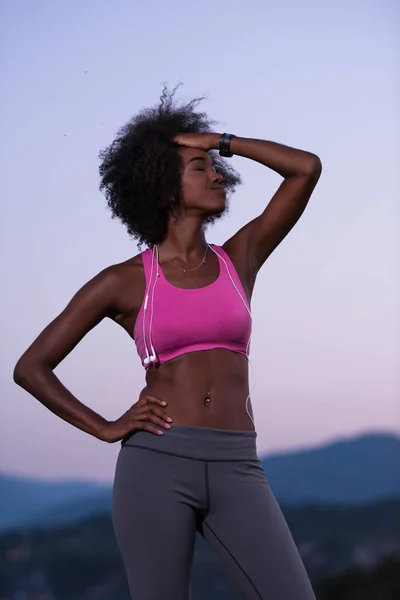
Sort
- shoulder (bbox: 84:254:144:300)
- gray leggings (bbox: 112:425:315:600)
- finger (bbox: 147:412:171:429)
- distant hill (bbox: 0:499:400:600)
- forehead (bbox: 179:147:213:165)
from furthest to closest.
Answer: distant hill (bbox: 0:499:400:600) < forehead (bbox: 179:147:213:165) < shoulder (bbox: 84:254:144:300) < finger (bbox: 147:412:171:429) < gray leggings (bbox: 112:425:315:600)

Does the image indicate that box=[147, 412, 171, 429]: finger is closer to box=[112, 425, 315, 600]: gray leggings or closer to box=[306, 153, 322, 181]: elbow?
box=[112, 425, 315, 600]: gray leggings

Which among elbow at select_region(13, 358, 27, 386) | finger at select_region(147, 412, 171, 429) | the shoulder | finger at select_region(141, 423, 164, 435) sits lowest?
finger at select_region(141, 423, 164, 435)

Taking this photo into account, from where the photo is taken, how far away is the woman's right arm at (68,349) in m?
2.50

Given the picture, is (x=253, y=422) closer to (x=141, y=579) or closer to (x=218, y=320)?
(x=218, y=320)

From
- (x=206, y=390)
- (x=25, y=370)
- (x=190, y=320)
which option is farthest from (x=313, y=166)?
(x=25, y=370)

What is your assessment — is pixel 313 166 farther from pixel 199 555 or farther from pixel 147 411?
pixel 199 555

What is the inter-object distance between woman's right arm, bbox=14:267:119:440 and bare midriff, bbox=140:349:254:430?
0.21 m

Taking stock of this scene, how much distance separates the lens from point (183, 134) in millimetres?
2678

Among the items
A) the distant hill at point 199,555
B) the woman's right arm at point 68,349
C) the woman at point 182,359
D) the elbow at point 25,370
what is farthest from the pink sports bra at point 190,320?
the distant hill at point 199,555

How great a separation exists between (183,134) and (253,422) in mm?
748

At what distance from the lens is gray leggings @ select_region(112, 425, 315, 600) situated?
2221 mm

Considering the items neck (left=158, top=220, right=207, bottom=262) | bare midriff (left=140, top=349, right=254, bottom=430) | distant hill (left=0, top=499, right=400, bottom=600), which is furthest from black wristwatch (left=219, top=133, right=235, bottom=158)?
distant hill (left=0, top=499, right=400, bottom=600)

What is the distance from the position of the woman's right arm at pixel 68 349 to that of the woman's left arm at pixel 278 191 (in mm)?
348

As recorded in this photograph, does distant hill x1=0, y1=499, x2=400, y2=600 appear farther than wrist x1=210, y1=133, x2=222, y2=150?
Yes
